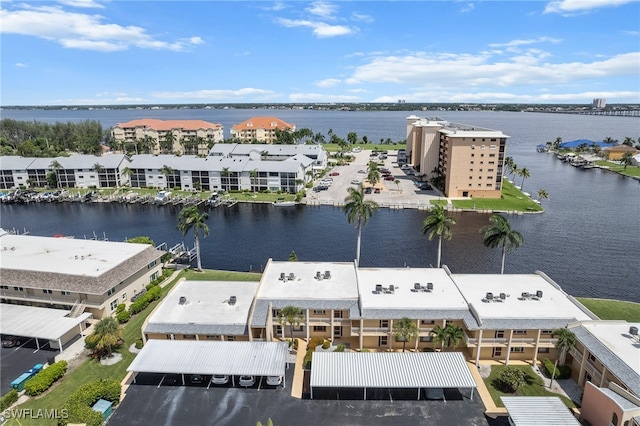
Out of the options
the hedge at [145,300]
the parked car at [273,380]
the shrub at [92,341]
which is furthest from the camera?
the hedge at [145,300]

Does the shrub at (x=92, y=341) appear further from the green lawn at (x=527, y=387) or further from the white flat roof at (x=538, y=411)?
the white flat roof at (x=538, y=411)

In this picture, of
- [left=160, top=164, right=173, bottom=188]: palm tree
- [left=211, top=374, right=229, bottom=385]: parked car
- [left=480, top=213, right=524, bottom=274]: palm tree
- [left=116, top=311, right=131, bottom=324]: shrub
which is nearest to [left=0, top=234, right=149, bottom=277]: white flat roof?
[left=116, top=311, right=131, bottom=324]: shrub

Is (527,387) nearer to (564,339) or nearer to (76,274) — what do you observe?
(564,339)

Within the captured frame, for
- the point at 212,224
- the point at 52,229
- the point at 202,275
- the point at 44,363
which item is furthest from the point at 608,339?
the point at 52,229

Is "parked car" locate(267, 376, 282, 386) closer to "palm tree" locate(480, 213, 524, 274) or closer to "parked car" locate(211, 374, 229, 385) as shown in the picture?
"parked car" locate(211, 374, 229, 385)

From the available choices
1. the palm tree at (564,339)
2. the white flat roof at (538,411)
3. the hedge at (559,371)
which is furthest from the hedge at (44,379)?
the hedge at (559,371)

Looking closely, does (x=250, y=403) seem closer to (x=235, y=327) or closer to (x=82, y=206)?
(x=235, y=327)

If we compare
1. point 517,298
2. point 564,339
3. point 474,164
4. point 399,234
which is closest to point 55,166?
point 399,234

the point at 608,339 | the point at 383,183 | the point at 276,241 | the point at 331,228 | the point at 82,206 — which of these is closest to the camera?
the point at 608,339
